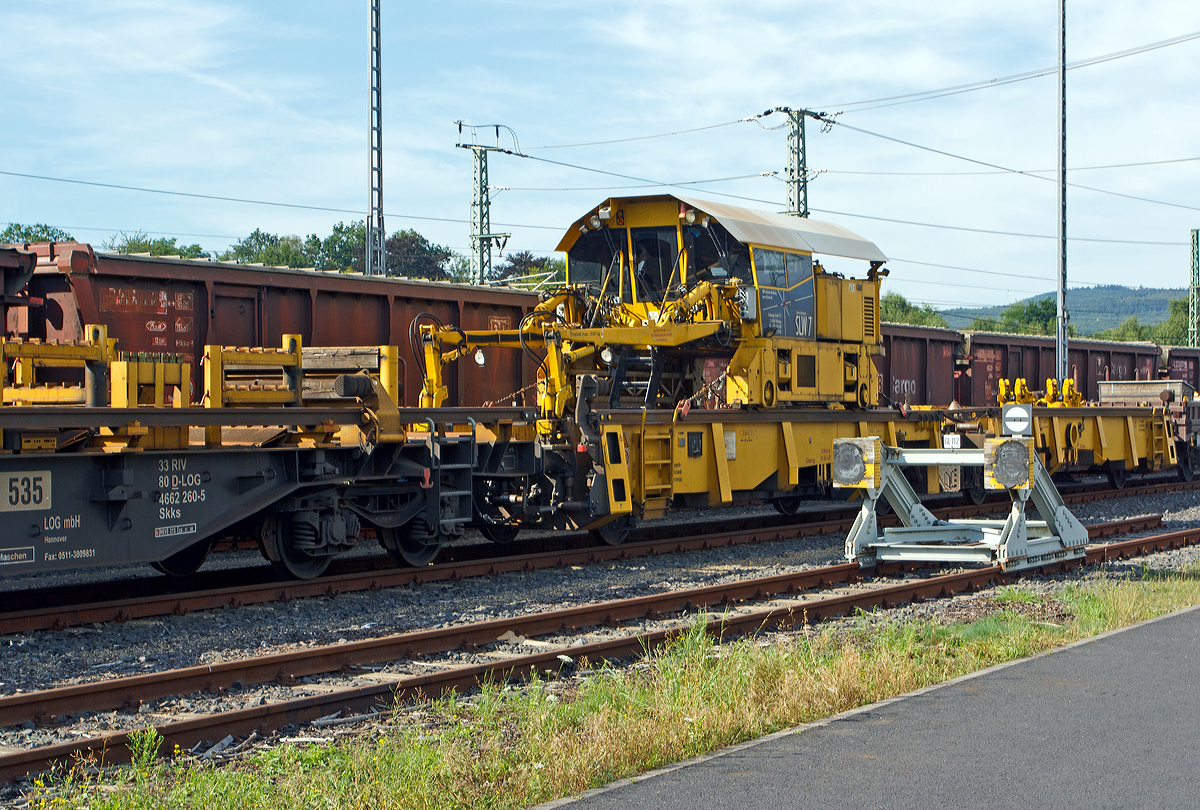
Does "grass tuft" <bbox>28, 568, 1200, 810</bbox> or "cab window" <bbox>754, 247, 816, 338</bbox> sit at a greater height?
"cab window" <bbox>754, 247, 816, 338</bbox>

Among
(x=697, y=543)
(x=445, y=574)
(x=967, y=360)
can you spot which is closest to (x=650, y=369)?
(x=697, y=543)

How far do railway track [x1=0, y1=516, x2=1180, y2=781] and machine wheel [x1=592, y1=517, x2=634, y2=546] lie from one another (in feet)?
10.4

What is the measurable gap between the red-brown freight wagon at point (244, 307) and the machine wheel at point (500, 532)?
14.1 feet

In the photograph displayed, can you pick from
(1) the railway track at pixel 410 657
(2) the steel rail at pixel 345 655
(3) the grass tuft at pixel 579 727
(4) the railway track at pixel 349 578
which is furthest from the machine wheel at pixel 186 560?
(3) the grass tuft at pixel 579 727

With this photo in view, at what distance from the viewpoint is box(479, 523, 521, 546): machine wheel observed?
534 inches

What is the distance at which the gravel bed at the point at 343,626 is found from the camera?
674cm

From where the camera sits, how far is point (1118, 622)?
898 centimetres

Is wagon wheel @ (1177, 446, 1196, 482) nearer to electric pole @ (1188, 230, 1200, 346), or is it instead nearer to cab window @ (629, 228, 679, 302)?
cab window @ (629, 228, 679, 302)

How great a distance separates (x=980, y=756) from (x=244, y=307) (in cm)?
1226

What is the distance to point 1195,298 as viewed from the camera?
6319 cm

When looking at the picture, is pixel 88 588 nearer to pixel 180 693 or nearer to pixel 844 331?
pixel 180 693

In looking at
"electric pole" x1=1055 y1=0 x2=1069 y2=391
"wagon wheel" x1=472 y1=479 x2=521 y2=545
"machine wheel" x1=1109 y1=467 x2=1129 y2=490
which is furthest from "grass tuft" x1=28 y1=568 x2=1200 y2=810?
"electric pole" x1=1055 y1=0 x2=1069 y2=391

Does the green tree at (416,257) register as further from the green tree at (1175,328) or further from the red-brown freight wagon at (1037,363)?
the green tree at (1175,328)

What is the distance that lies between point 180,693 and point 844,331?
11097mm
